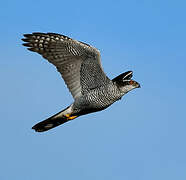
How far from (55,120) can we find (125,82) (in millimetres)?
2424

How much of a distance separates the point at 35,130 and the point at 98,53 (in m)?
3.05

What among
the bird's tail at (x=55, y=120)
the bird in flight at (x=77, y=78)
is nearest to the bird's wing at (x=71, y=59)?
the bird in flight at (x=77, y=78)

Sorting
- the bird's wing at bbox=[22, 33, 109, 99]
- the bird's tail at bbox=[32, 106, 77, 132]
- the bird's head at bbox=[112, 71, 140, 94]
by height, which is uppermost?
the bird's wing at bbox=[22, 33, 109, 99]

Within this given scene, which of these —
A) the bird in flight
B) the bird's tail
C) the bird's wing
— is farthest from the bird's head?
the bird's tail

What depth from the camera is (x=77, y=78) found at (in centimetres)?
1323

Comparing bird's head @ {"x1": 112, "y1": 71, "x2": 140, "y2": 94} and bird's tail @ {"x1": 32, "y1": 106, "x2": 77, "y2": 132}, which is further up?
bird's head @ {"x1": 112, "y1": 71, "x2": 140, "y2": 94}

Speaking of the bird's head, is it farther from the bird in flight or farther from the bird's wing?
the bird's wing

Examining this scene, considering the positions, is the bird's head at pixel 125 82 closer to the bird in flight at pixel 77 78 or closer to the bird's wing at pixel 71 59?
the bird in flight at pixel 77 78

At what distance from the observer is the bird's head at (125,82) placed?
43.8 feet

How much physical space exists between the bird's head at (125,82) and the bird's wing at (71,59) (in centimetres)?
55

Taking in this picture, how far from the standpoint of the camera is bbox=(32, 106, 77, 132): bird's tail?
13.3m

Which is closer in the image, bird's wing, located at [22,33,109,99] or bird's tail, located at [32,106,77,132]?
bird's wing, located at [22,33,109,99]

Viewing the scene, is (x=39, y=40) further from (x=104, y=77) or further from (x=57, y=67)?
(x=104, y=77)

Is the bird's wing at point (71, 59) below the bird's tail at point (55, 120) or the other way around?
the other way around
